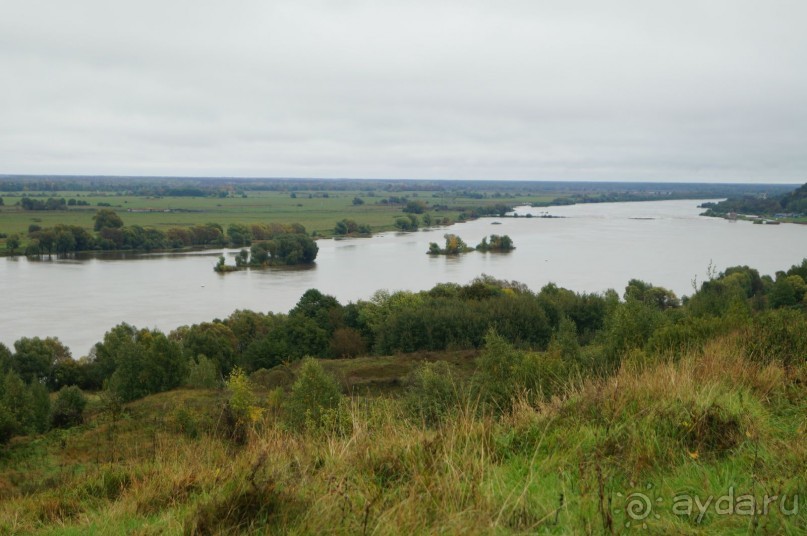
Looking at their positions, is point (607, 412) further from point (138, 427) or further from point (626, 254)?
point (626, 254)

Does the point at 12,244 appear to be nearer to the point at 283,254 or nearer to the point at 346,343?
the point at 283,254

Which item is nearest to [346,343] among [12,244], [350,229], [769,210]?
[12,244]

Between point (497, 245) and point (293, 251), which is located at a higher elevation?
point (497, 245)

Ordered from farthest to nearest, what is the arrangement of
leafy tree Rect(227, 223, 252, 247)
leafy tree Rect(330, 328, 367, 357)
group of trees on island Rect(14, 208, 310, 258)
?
leafy tree Rect(227, 223, 252, 247), group of trees on island Rect(14, 208, 310, 258), leafy tree Rect(330, 328, 367, 357)

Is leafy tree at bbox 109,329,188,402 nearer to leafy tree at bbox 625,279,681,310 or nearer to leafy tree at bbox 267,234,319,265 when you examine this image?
leafy tree at bbox 625,279,681,310

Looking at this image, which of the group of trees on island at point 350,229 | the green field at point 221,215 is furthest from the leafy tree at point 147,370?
the group of trees on island at point 350,229

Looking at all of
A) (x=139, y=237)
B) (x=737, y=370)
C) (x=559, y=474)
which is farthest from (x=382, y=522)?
(x=139, y=237)

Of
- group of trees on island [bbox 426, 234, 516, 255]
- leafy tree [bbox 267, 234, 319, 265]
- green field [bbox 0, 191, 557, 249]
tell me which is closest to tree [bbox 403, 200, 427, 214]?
green field [bbox 0, 191, 557, 249]
